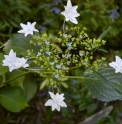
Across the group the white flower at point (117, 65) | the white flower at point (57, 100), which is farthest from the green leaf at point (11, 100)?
the white flower at point (117, 65)

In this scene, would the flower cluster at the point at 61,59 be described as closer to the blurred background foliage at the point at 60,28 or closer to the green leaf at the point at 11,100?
the green leaf at the point at 11,100

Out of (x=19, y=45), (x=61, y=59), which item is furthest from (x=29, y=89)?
(x=61, y=59)

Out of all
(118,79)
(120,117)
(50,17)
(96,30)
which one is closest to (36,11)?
(50,17)

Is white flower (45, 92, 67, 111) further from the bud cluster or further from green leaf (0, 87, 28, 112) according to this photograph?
green leaf (0, 87, 28, 112)

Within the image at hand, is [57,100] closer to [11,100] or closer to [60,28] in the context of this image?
[11,100]

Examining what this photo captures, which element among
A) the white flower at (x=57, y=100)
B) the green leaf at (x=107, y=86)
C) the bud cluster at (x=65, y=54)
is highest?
the bud cluster at (x=65, y=54)

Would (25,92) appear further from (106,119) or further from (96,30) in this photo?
(96,30)
